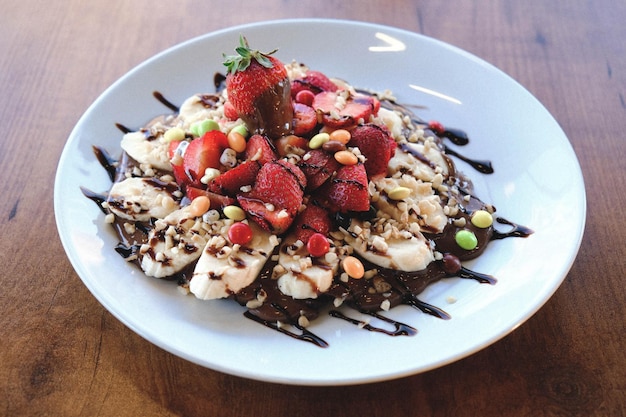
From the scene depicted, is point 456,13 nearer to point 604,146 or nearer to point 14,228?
point 604,146

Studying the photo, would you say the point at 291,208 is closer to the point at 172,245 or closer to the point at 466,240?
the point at 172,245

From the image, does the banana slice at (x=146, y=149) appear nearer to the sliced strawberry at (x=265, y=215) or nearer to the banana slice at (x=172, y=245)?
the banana slice at (x=172, y=245)

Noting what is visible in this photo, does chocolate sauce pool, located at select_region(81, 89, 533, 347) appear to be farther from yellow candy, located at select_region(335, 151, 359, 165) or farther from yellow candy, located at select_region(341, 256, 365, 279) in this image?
yellow candy, located at select_region(335, 151, 359, 165)

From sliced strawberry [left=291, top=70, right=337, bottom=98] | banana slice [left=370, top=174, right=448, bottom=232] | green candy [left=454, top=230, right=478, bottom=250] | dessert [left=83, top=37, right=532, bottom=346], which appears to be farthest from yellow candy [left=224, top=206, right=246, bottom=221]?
green candy [left=454, top=230, right=478, bottom=250]

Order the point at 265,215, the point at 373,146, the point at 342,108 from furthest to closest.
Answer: the point at 342,108, the point at 373,146, the point at 265,215

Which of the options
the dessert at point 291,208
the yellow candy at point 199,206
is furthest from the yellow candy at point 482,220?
the yellow candy at point 199,206

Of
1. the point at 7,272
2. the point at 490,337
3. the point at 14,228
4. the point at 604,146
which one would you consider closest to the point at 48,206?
the point at 14,228

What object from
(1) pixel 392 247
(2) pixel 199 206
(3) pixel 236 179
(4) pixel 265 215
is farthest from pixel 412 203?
(2) pixel 199 206
